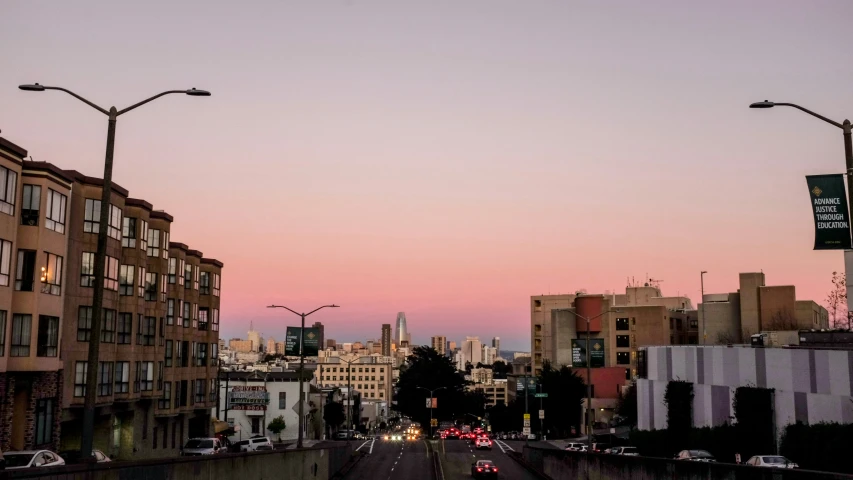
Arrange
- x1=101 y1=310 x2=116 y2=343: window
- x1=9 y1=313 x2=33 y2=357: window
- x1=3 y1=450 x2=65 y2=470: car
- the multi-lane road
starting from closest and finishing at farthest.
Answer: x1=3 y1=450 x2=65 y2=470: car
x1=9 y1=313 x2=33 y2=357: window
x1=101 y1=310 x2=116 y2=343: window
the multi-lane road

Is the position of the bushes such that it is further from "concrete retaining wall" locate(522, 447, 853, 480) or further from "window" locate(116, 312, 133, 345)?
"window" locate(116, 312, 133, 345)

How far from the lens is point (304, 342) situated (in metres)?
53.1

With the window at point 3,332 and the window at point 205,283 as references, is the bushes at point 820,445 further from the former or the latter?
the window at point 205,283

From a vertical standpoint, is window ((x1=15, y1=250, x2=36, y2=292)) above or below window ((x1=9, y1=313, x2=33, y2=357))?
above

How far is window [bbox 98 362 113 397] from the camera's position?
163ft

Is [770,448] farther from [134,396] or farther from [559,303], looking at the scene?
[559,303]

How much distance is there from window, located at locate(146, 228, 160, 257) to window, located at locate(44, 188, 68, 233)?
59.9ft

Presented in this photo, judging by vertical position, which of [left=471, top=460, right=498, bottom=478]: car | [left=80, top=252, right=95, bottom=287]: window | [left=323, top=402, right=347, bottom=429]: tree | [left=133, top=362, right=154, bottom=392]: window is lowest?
[left=323, top=402, right=347, bottom=429]: tree

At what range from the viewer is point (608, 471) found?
37500 mm

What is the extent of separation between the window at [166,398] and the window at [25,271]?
26.6m

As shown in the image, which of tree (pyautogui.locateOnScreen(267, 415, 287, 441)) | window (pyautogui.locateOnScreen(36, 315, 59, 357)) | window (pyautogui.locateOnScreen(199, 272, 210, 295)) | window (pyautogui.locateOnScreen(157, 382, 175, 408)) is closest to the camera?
window (pyautogui.locateOnScreen(36, 315, 59, 357))

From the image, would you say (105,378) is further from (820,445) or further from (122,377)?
(820,445)

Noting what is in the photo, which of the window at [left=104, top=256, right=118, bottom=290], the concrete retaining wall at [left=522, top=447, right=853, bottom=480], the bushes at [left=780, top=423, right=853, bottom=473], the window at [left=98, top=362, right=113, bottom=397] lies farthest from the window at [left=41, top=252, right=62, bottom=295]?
the bushes at [left=780, top=423, right=853, bottom=473]

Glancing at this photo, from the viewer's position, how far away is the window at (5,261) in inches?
1491
